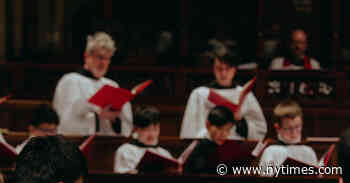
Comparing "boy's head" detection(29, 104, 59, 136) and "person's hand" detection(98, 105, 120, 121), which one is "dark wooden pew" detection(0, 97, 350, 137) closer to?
"person's hand" detection(98, 105, 120, 121)

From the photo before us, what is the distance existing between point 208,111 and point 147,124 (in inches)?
54.7

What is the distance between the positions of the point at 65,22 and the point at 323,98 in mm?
4596

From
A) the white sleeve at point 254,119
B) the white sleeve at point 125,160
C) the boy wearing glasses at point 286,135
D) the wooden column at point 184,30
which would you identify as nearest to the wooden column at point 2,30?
the wooden column at point 184,30

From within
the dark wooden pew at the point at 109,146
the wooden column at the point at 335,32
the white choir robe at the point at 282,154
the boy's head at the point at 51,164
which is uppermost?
the wooden column at the point at 335,32

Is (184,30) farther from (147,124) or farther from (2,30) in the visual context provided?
(147,124)

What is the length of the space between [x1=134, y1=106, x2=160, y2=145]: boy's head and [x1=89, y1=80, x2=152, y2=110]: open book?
18 cm

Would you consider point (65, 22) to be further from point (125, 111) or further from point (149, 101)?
point (125, 111)

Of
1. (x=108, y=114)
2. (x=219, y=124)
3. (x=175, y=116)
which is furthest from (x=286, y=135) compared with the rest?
(x=175, y=116)

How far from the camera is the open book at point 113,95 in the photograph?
17.2ft

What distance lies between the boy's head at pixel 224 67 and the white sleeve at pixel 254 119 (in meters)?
0.35

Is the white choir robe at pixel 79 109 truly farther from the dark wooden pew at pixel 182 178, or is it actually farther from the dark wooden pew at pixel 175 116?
the dark wooden pew at pixel 182 178

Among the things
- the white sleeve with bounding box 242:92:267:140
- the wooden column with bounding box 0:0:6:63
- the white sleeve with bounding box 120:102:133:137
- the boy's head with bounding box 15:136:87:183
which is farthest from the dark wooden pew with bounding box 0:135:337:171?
the wooden column with bounding box 0:0:6:63

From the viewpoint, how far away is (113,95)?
17.7 feet

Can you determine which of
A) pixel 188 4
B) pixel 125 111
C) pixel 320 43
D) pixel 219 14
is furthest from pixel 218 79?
pixel 219 14
